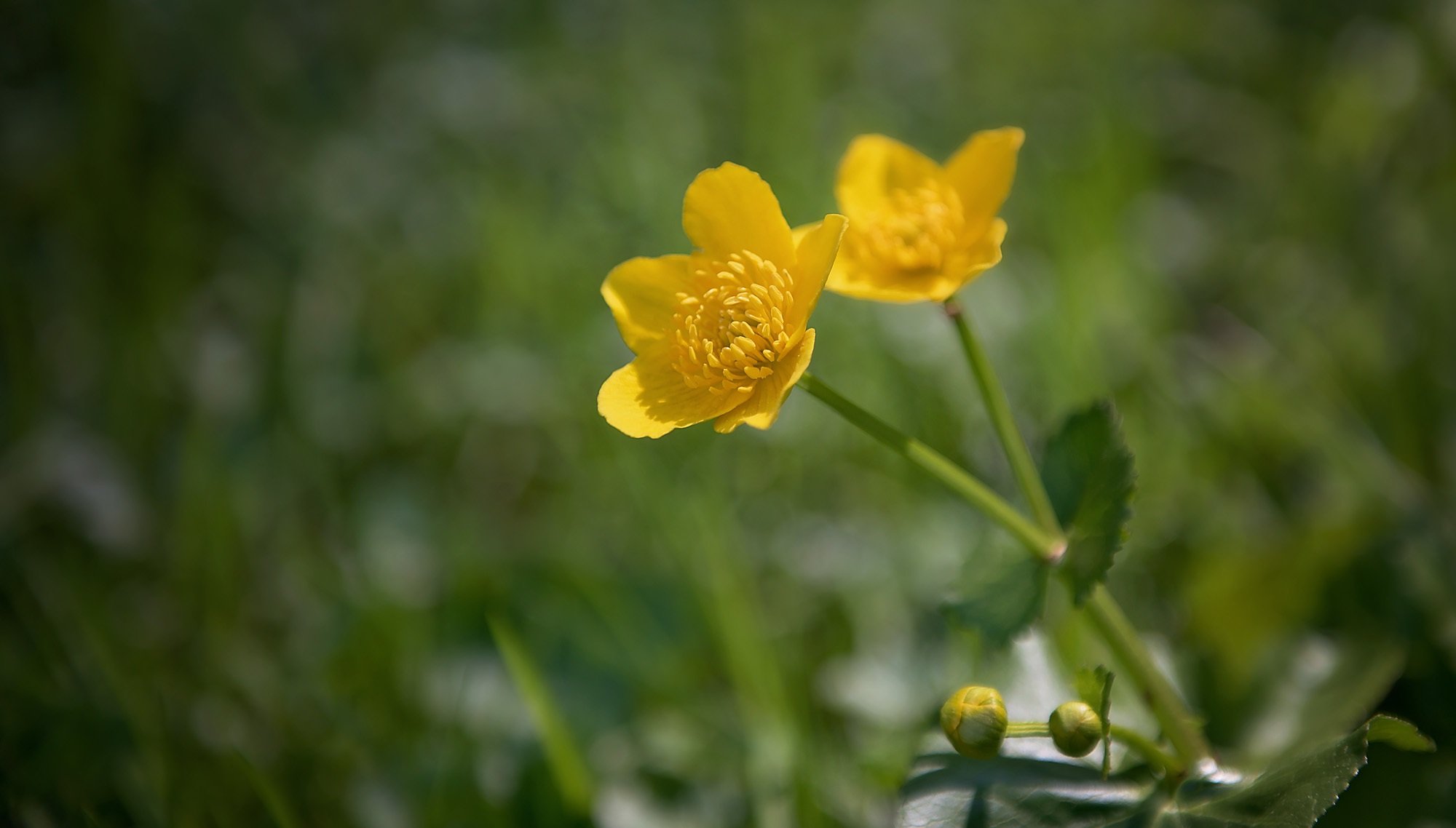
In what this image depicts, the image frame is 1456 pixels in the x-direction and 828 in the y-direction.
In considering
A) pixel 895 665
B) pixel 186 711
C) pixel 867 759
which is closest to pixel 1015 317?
pixel 895 665

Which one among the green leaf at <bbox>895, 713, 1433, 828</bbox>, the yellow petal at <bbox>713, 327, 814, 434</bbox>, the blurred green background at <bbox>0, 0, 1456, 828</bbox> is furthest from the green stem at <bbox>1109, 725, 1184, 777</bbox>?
the yellow petal at <bbox>713, 327, 814, 434</bbox>

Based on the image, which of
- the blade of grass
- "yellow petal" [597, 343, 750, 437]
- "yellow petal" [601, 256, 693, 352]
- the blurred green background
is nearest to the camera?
"yellow petal" [597, 343, 750, 437]

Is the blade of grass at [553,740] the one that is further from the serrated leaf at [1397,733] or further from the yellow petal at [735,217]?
the serrated leaf at [1397,733]

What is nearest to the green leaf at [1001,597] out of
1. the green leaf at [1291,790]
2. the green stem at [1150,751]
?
the green stem at [1150,751]

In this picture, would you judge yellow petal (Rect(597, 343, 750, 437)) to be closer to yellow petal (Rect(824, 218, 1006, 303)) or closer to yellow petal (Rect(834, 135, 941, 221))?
yellow petal (Rect(824, 218, 1006, 303))

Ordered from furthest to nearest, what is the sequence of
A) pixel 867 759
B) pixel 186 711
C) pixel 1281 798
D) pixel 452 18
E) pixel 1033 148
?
pixel 452 18
pixel 1033 148
pixel 186 711
pixel 867 759
pixel 1281 798

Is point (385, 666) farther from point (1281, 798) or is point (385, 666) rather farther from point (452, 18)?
point (452, 18)
